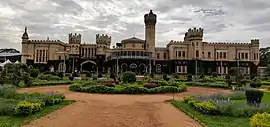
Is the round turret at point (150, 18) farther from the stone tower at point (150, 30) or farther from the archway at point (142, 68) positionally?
the archway at point (142, 68)

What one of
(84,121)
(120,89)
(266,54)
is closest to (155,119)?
(84,121)

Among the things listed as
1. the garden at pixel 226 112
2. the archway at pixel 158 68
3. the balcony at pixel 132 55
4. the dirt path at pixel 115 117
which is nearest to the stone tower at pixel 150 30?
the archway at pixel 158 68

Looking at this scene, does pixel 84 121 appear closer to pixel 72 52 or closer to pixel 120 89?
pixel 120 89

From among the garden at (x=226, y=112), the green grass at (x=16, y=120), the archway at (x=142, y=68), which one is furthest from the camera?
the archway at (x=142, y=68)

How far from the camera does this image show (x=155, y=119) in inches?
449

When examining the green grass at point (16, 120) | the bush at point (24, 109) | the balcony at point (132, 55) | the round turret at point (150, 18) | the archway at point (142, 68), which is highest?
the round turret at point (150, 18)

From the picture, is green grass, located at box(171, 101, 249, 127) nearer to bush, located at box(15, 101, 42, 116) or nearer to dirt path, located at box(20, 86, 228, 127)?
dirt path, located at box(20, 86, 228, 127)

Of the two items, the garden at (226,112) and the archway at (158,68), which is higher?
the archway at (158,68)

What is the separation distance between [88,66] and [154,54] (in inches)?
640

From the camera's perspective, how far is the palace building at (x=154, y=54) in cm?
6291

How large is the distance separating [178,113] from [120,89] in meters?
9.92

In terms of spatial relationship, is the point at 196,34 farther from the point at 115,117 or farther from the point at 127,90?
the point at 115,117

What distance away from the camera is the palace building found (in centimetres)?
6291

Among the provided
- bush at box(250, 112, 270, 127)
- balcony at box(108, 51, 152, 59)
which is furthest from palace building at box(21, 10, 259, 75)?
bush at box(250, 112, 270, 127)
